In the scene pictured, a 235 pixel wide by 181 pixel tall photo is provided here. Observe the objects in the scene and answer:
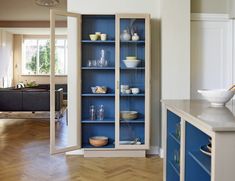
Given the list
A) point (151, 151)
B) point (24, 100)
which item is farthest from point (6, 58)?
point (151, 151)

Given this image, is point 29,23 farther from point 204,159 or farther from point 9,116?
point 204,159

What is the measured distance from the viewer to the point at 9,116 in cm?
779

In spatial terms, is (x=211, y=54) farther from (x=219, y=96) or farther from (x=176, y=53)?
(x=219, y=96)

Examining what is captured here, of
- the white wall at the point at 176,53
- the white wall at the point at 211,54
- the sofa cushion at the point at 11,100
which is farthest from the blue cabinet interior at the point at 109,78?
the sofa cushion at the point at 11,100

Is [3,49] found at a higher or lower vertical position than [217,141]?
higher

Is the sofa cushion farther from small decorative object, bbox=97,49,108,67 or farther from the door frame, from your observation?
small decorative object, bbox=97,49,108,67

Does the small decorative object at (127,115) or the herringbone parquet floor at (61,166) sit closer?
the herringbone parquet floor at (61,166)

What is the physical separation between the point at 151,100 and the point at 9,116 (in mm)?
4604

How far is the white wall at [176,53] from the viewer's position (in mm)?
4195

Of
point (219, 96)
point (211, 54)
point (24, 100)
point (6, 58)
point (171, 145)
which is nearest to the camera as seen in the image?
point (219, 96)

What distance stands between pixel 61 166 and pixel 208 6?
2.97 meters

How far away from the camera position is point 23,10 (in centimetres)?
791

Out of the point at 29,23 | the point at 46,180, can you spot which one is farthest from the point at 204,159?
the point at 29,23

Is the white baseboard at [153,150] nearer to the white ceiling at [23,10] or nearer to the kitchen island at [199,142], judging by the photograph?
the kitchen island at [199,142]
